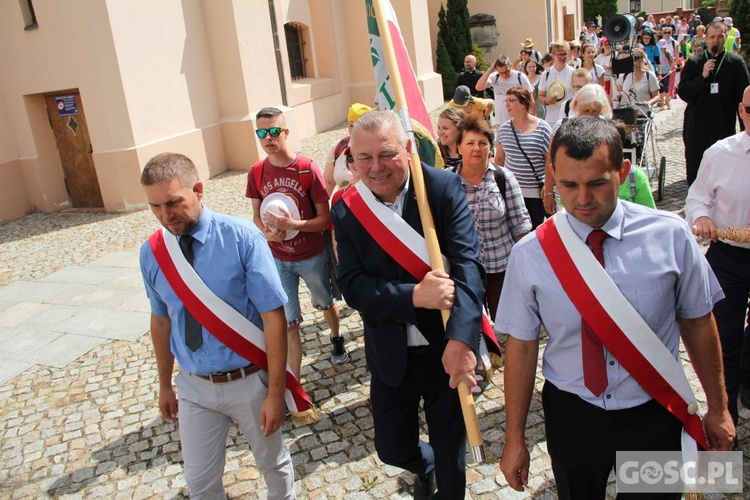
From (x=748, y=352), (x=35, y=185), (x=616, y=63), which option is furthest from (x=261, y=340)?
(x=35, y=185)

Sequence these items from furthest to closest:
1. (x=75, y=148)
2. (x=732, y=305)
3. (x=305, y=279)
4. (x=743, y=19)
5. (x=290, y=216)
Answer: (x=743, y=19), (x=75, y=148), (x=305, y=279), (x=290, y=216), (x=732, y=305)

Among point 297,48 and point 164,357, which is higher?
point 297,48

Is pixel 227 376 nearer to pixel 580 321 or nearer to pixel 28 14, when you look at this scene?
pixel 580 321

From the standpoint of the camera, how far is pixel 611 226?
A: 225 centimetres

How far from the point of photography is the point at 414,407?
10.3 feet

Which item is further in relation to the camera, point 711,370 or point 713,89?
point 713,89

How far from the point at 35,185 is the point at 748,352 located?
12665 mm

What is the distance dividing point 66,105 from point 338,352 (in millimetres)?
9616

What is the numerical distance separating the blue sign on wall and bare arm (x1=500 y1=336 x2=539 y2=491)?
39.2ft

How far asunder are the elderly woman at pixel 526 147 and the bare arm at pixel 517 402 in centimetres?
344

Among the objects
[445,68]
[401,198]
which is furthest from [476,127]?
[445,68]

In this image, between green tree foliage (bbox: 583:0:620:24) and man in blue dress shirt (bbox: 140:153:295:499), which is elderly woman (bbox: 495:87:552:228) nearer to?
man in blue dress shirt (bbox: 140:153:295:499)

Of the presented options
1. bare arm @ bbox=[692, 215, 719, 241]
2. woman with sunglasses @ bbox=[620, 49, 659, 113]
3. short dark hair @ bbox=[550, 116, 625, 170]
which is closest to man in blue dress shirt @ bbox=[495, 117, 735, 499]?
short dark hair @ bbox=[550, 116, 625, 170]

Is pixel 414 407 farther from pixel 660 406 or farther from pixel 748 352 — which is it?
pixel 748 352
